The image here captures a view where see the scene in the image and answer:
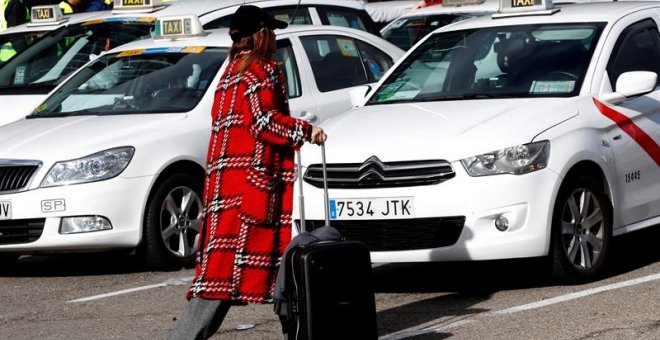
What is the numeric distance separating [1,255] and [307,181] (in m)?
2.60

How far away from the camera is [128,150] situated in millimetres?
9633

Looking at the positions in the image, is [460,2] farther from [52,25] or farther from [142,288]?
[142,288]

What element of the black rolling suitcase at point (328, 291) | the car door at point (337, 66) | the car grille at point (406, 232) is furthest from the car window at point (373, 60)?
the black rolling suitcase at point (328, 291)

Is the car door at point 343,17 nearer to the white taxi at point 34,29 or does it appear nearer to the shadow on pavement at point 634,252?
the white taxi at point 34,29

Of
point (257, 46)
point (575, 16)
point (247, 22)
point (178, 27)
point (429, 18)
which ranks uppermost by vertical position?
point (247, 22)

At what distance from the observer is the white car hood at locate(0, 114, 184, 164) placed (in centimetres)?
962

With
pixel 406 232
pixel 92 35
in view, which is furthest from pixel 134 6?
pixel 406 232

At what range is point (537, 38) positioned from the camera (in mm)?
9469

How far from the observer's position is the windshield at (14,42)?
47.5 feet

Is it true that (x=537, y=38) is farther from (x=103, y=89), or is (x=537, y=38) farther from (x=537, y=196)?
(x=103, y=89)

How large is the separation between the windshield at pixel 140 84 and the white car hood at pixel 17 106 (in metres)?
1.29

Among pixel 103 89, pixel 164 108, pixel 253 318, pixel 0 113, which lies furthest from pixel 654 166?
pixel 0 113

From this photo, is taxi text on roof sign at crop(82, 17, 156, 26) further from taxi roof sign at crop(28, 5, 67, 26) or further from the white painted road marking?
the white painted road marking

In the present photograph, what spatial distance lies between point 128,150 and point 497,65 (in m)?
2.42
